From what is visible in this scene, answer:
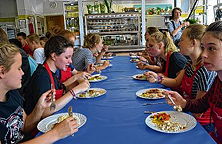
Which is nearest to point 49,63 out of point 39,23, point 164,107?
point 164,107

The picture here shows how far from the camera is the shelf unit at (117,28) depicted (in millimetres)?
6031

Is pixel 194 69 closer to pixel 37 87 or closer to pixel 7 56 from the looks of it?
pixel 37 87

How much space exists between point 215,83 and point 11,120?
1263 millimetres

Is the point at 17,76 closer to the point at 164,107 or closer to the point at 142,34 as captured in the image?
the point at 164,107

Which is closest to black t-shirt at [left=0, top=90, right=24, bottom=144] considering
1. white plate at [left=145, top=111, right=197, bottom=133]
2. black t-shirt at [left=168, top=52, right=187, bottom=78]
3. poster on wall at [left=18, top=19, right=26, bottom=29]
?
white plate at [left=145, top=111, right=197, bottom=133]

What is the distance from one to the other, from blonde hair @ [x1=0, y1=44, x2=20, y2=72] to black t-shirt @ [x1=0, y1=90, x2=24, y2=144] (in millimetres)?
211

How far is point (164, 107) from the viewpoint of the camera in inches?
59.6

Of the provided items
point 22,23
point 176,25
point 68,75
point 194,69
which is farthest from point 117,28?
point 22,23

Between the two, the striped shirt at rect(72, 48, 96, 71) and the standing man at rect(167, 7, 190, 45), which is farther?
the standing man at rect(167, 7, 190, 45)

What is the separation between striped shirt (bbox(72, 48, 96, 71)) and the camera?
3191mm

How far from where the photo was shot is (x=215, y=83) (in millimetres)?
1391

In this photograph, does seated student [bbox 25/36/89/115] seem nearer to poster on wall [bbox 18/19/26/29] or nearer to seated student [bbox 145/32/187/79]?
seated student [bbox 145/32/187/79]

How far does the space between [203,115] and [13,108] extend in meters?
1.32

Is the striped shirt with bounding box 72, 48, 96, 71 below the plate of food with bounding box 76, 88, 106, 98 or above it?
above
